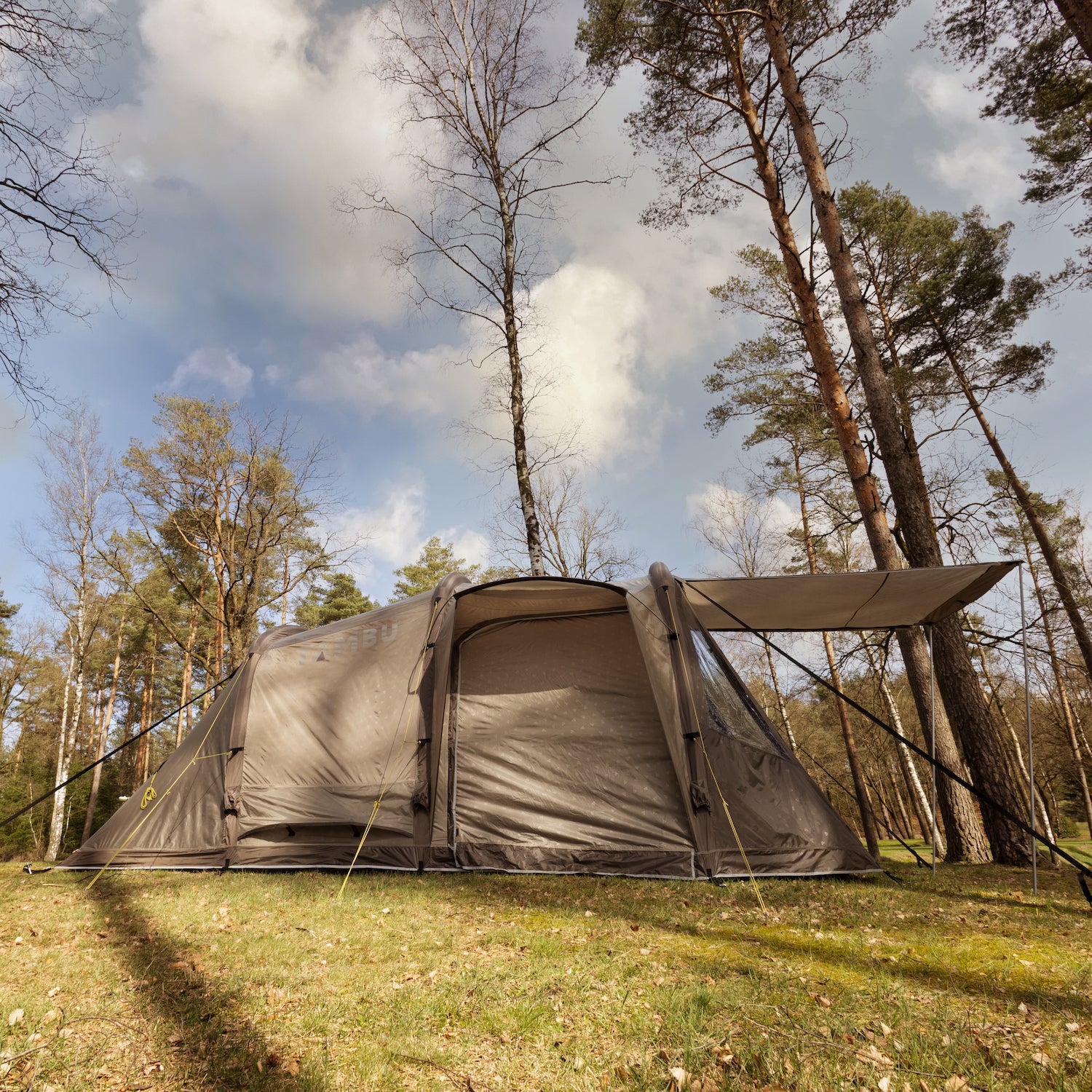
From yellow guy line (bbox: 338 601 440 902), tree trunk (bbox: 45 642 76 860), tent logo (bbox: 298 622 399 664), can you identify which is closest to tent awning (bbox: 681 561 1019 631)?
Result: yellow guy line (bbox: 338 601 440 902)

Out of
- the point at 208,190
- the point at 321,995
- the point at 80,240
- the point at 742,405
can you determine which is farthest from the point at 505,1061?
the point at 208,190

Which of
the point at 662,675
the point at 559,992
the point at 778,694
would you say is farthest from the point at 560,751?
the point at 778,694

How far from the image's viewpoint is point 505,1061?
198 cm

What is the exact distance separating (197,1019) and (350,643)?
355 cm

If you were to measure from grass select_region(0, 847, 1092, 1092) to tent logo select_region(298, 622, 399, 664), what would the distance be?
2.09 m

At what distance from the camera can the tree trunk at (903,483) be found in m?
5.04

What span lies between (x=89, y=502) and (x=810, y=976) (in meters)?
16.6

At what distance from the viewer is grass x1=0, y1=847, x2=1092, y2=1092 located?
1902mm

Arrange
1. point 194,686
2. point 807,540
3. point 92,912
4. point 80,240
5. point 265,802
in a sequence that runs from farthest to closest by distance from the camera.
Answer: point 194,686, point 807,540, point 265,802, point 80,240, point 92,912

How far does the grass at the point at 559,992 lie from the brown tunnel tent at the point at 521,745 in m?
0.62

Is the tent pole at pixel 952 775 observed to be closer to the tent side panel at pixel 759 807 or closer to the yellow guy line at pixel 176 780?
the tent side panel at pixel 759 807

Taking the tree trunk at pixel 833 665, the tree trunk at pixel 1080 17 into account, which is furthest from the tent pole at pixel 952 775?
the tree trunk at pixel 833 665

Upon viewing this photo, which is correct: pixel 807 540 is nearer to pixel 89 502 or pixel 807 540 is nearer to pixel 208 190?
pixel 208 190

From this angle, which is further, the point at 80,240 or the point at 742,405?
the point at 742,405
